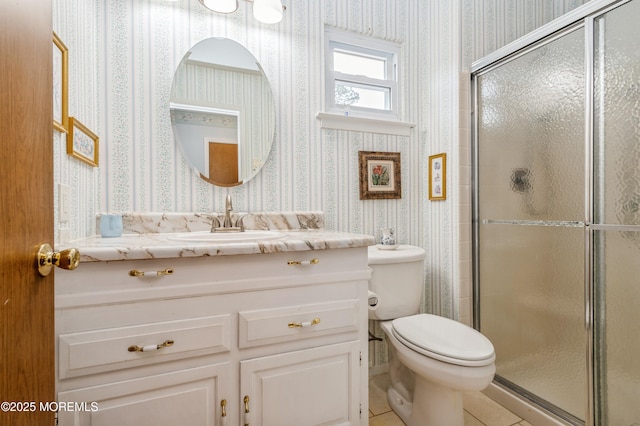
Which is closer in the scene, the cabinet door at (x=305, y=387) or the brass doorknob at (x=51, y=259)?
the brass doorknob at (x=51, y=259)

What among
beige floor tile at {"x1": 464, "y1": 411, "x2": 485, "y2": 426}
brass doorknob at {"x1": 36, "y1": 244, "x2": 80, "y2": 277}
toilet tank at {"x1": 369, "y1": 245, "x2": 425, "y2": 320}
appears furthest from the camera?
toilet tank at {"x1": 369, "y1": 245, "x2": 425, "y2": 320}

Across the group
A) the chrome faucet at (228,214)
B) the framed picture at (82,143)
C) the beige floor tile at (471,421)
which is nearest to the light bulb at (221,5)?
the framed picture at (82,143)

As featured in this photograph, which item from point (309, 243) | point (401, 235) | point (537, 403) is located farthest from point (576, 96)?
point (537, 403)

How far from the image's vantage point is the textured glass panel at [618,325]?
1202mm

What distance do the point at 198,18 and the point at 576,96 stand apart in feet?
5.90

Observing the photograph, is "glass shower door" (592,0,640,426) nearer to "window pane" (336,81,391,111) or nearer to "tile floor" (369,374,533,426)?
"tile floor" (369,374,533,426)

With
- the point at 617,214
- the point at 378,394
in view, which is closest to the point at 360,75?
the point at 617,214

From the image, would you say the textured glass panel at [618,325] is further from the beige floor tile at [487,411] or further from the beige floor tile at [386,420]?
the beige floor tile at [386,420]

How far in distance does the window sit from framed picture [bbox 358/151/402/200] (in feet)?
0.86

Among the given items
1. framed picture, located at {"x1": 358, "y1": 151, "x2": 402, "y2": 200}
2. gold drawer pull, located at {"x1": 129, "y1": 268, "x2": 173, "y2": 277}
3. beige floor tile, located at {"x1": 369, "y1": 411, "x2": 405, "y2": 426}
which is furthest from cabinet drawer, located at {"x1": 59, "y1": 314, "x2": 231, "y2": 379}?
framed picture, located at {"x1": 358, "y1": 151, "x2": 402, "y2": 200}

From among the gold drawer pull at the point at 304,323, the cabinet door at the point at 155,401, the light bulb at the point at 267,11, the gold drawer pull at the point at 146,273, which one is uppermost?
the light bulb at the point at 267,11

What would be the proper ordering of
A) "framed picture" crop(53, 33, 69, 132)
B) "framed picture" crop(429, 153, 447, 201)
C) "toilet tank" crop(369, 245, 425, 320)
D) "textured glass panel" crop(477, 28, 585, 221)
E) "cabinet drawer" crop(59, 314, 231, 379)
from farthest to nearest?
1. "framed picture" crop(429, 153, 447, 201)
2. "toilet tank" crop(369, 245, 425, 320)
3. "textured glass panel" crop(477, 28, 585, 221)
4. "framed picture" crop(53, 33, 69, 132)
5. "cabinet drawer" crop(59, 314, 231, 379)

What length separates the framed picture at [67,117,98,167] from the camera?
109cm

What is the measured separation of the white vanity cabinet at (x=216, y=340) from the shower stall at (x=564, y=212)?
3.10 feet
